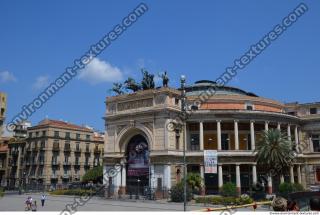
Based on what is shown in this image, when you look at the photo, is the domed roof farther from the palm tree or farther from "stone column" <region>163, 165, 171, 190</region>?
the palm tree

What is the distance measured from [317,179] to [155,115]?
2877cm

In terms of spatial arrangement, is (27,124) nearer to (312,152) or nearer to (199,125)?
(199,125)

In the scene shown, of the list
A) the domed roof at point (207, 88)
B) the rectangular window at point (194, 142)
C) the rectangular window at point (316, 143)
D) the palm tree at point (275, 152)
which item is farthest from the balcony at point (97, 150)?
the palm tree at point (275, 152)

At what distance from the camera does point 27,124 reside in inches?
3989

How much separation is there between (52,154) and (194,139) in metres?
37.0

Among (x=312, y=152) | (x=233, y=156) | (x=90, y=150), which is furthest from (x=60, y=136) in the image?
(x=312, y=152)

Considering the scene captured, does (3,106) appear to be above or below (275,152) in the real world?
above

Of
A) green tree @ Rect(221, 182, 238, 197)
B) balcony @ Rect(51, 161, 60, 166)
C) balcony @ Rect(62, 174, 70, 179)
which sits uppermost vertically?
balcony @ Rect(51, 161, 60, 166)

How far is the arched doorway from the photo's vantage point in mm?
53719

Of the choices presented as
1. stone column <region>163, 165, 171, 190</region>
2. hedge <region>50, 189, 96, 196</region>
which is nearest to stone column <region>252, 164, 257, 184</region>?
stone column <region>163, 165, 171, 190</region>

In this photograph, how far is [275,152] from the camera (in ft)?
145

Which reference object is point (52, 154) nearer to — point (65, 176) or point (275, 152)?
point (65, 176)

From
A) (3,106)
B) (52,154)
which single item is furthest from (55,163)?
(3,106)

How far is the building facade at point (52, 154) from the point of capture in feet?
260
